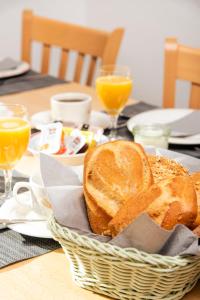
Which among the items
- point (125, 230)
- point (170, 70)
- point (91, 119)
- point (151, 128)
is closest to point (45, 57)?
point (170, 70)

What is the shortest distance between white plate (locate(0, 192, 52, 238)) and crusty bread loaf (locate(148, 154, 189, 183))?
0.57 ft

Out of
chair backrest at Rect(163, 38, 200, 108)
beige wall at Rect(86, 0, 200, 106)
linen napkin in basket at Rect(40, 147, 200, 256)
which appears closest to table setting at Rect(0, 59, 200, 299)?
linen napkin in basket at Rect(40, 147, 200, 256)

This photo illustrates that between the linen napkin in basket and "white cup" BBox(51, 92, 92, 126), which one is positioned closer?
the linen napkin in basket

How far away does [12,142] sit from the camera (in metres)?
1.01

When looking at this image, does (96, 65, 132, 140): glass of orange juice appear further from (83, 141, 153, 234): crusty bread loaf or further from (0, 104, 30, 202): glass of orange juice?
(83, 141, 153, 234): crusty bread loaf

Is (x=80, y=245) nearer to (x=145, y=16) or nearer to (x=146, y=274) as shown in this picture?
(x=146, y=274)

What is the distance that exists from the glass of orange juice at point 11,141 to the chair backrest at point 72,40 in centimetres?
91

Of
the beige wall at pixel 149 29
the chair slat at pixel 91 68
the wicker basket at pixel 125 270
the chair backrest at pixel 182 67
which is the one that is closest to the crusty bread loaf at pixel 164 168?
the wicker basket at pixel 125 270

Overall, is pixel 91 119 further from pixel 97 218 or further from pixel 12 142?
pixel 97 218

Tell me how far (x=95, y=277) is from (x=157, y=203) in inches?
4.8

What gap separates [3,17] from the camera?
10.7ft

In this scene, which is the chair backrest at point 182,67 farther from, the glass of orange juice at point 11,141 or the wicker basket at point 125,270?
the wicker basket at point 125,270

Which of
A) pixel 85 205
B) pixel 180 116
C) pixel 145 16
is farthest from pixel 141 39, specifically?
pixel 85 205

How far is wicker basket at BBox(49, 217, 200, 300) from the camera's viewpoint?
26.2 inches
